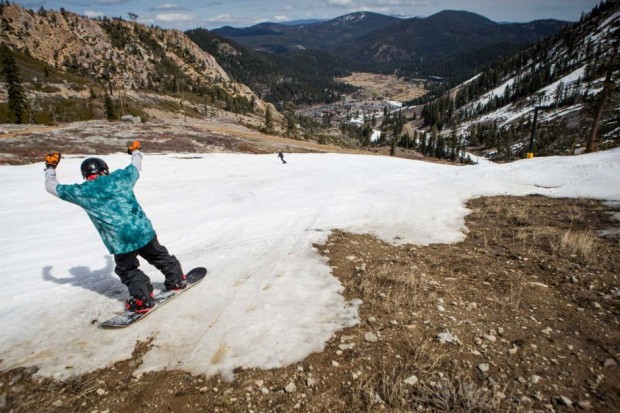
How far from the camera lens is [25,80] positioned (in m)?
108

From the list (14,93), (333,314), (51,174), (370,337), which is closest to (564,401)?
(370,337)

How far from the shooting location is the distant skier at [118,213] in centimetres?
563

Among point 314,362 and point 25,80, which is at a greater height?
point 25,80

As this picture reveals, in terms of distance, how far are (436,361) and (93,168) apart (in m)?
6.53

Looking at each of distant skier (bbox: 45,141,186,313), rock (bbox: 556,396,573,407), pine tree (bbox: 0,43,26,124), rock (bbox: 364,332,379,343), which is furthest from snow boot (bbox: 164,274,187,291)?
pine tree (bbox: 0,43,26,124)

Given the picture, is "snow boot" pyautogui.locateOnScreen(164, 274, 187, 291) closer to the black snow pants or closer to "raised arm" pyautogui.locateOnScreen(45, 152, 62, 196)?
the black snow pants

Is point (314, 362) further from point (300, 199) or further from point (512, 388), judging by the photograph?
point (300, 199)

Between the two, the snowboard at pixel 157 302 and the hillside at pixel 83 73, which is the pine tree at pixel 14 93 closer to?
the hillside at pixel 83 73

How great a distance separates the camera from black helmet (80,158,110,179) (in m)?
5.67

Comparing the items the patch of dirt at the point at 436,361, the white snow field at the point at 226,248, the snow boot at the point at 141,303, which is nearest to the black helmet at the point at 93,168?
the snow boot at the point at 141,303

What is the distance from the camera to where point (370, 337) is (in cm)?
534

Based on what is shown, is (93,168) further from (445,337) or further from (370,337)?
(445,337)

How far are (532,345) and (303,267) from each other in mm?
4855

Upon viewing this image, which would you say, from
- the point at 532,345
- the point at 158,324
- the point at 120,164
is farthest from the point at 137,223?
the point at 120,164
